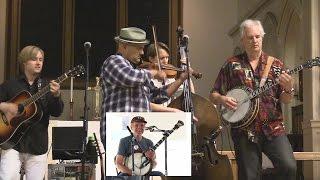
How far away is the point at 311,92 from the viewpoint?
7645mm

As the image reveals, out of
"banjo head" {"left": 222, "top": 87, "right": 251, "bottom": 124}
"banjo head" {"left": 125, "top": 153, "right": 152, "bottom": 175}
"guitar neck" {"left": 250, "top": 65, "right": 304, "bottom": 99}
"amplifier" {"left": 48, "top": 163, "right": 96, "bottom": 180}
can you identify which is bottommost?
"amplifier" {"left": 48, "top": 163, "right": 96, "bottom": 180}

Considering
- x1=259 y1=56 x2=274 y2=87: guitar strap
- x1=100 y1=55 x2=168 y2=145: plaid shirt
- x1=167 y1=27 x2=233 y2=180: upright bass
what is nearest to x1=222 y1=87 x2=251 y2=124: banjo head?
x1=259 y1=56 x2=274 y2=87: guitar strap

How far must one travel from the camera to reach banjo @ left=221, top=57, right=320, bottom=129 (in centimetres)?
381

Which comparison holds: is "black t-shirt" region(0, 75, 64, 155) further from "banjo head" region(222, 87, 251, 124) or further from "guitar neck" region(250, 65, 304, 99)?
"guitar neck" region(250, 65, 304, 99)

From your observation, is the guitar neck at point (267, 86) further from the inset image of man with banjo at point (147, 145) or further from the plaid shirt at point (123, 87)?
the inset image of man with banjo at point (147, 145)

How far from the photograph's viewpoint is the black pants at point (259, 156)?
3.73m

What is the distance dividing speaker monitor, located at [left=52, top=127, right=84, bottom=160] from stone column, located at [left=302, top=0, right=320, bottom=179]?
335 centimetres

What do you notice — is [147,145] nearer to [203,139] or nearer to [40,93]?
[203,139]

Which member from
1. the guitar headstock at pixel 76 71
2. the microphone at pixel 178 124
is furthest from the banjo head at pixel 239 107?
the guitar headstock at pixel 76 71

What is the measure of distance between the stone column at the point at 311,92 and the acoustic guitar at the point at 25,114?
4.07m

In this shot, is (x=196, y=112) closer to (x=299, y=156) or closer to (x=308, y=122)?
(x=299, y=156)

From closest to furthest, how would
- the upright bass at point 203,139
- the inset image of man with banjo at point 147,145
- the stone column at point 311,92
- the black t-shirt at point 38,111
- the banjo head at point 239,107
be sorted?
the inset image of man with banjo at point 147,145 → the banjo head at point 239,107 → the upright bass at point 203,139 → the black t-shirt at point 38,111 → the stone column at point 311,92

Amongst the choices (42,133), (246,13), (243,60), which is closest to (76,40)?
(246,13)

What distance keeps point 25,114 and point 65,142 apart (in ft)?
3.76
